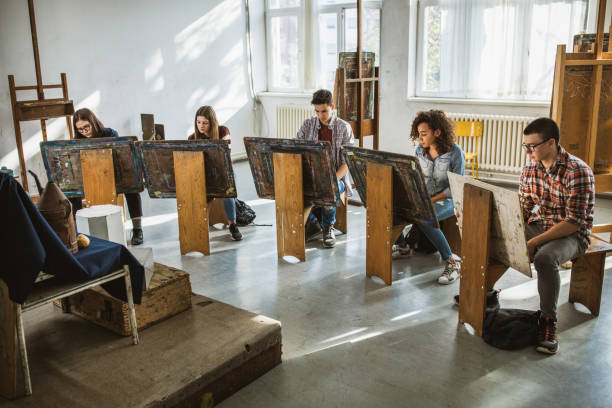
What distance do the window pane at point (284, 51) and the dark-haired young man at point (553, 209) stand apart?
248 inches

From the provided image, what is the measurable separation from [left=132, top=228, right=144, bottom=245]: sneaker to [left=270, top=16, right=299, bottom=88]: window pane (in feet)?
15.6

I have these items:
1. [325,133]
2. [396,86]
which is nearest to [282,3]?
[396,86]

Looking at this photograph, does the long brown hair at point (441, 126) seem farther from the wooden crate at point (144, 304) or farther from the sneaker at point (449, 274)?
the wooden crate at point (144, 304)

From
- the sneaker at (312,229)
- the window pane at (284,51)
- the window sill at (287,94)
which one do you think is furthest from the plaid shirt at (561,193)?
the window pane at (284,51)

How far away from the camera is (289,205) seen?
4.50 m

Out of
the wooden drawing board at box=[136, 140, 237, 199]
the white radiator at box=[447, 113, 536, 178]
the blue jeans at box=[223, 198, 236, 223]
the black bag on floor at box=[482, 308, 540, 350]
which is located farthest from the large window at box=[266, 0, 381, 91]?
the black bag on floor at box=[482, 308, 540, 350]

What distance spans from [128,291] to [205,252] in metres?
1.98

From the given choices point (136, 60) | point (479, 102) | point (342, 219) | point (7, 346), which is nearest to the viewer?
point (7, 346)

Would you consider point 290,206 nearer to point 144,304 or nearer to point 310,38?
point 144,304

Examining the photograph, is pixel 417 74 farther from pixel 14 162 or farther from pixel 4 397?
pixel 4 397

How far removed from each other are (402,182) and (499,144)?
3714mm

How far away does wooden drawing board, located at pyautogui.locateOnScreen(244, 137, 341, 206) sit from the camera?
14.0ft

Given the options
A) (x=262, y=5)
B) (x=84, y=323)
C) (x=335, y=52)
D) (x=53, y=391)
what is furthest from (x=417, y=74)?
(x=53, y=391)

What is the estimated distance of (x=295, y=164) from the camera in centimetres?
437
